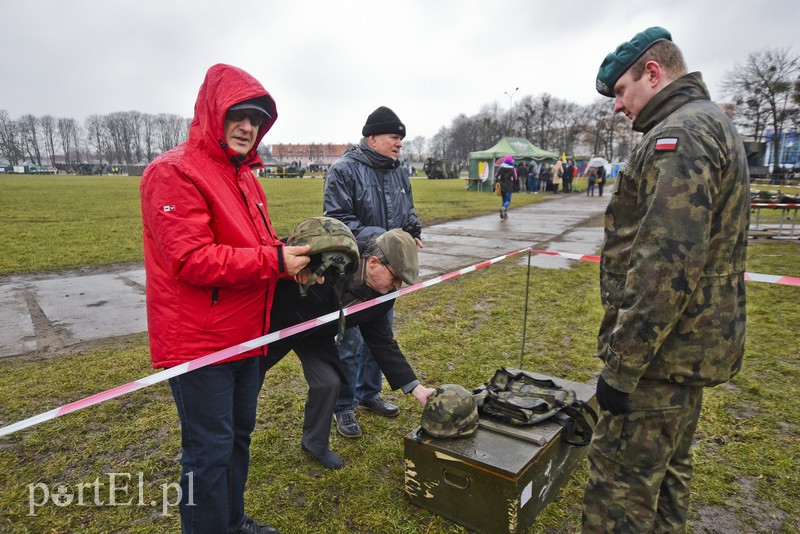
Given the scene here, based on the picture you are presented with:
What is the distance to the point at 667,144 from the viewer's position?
1.72 meters

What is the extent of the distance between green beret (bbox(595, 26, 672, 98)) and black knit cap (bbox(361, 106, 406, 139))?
1791 millimetres

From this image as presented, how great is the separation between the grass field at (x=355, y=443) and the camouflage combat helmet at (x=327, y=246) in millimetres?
1459

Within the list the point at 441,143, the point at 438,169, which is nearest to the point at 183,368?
the point at 438,169

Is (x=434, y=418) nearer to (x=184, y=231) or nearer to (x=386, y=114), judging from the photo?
(x=184, y=231)

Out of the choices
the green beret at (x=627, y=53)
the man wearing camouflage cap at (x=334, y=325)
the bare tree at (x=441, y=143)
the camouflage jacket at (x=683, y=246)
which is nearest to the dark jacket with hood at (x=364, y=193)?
the man wearing camouflage cap at (x=334, y=325)

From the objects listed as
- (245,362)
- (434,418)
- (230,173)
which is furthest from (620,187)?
(245,362)

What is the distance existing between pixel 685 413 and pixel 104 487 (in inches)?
124

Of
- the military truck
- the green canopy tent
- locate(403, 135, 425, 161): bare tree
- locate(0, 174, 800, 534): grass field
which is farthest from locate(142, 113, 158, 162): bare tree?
locate(0, 174, 800, 534): grass field

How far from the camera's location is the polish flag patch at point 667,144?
5.62 ft

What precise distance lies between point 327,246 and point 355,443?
1.89 m

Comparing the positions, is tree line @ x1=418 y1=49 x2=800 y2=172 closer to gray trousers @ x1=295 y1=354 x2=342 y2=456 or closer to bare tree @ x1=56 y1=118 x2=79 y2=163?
gray trousers @ x1=295 y1=354 x2=342 y2=456

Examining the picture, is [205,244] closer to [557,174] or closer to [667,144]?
[667,144]

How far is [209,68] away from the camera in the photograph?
2.08 meters

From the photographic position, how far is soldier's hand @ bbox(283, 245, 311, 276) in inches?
80.0
